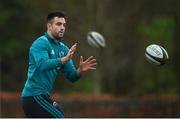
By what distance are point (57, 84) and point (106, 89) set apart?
250 inches

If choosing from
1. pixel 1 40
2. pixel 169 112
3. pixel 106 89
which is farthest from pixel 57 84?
pixel 169 112

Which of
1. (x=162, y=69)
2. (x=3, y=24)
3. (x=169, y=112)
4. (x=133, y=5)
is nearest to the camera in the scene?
(x=169, y=112)

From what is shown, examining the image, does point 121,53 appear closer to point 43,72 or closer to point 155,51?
point 155,51

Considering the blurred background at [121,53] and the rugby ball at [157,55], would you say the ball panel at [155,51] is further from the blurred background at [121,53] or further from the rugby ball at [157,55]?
the blurred background at [121,53]

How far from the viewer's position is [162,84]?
31984 millimetres

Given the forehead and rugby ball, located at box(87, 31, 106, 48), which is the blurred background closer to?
rugby ball, located at box(87, 31, 106, 48)

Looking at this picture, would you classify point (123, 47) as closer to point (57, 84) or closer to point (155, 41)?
point (155, 41)

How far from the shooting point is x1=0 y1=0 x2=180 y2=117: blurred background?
23.9m

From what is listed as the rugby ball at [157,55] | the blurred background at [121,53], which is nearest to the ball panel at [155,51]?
the rugby ball at [157,55]

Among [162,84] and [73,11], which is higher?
[73,11]

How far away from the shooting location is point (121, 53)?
28.5 metres

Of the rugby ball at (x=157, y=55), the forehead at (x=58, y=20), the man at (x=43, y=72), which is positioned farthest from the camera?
the rugby ball at (x=157, y=55)

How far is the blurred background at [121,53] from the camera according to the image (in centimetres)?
2394

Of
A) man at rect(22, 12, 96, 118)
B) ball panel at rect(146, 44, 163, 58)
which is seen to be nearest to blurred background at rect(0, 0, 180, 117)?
ball panel at rect(146, 44, 163, 58)
